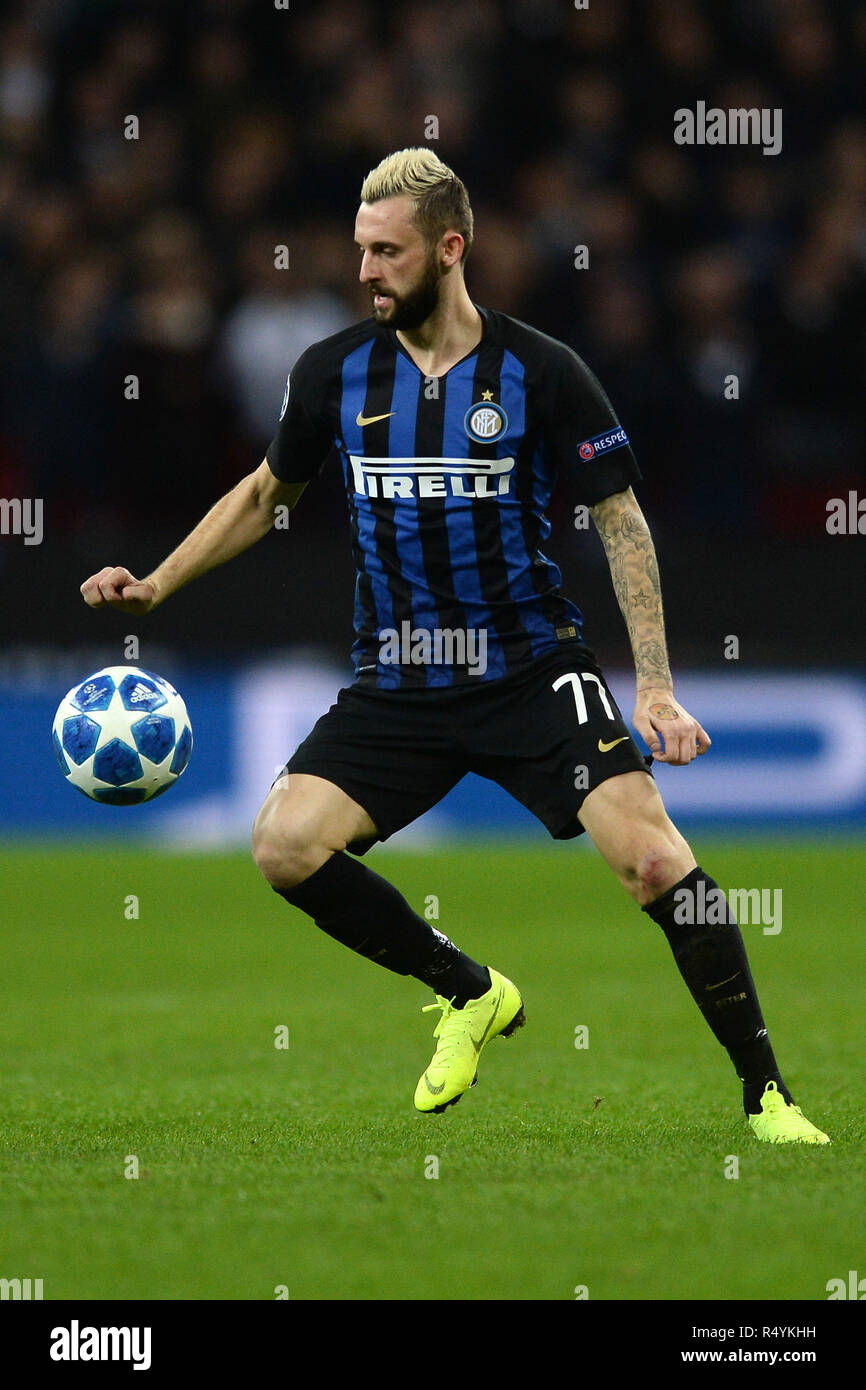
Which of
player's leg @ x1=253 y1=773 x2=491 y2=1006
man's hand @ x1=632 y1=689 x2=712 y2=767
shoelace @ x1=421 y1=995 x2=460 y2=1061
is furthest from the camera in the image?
shoelace @ x1=421 y1=995 x2=460 y2=1061

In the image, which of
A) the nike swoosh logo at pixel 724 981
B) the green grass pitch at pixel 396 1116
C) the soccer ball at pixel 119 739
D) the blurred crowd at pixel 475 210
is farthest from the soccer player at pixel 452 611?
the blurred crowd at pixel 475 210

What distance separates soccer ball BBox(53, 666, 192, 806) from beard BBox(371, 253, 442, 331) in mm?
1166

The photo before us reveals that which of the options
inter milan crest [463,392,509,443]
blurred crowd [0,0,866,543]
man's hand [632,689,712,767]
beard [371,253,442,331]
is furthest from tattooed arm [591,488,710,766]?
blurred crowd [0,0,866,543]

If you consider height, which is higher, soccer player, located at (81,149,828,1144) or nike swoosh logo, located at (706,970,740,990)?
soccer player, located at (81,149,828,1144)

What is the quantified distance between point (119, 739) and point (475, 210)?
27.0 feet

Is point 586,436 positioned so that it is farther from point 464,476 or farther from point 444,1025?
point 444,1025

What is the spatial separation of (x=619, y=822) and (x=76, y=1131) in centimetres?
156

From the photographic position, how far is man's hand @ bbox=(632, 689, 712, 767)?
15.1ft

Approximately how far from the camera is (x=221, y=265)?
1256cm

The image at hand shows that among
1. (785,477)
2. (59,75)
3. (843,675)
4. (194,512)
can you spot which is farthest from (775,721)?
(59,75)

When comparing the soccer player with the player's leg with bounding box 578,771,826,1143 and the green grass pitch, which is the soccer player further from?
the green grass pitch

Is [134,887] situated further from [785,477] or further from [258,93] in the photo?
[258,93]

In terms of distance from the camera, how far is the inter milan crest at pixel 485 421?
4973 mm
